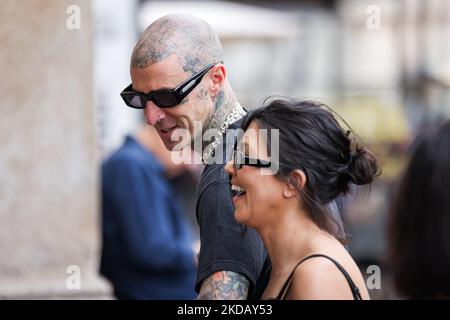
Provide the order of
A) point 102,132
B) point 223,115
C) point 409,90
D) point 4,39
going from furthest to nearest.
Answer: point 409,90 → point 102,132 → point 4,39 → point 223,115

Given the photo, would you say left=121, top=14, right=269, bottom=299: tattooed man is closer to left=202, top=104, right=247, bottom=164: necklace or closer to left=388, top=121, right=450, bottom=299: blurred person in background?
left=202, top=104, right=247, bottom=164: necklace

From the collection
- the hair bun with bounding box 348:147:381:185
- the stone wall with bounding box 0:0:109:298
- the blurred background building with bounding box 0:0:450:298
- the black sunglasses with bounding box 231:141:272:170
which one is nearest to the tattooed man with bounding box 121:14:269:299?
the black sunglasses with bounding box 231:141:272:170

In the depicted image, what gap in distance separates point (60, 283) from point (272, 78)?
940 cm

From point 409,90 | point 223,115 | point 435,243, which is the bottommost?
point 409,90

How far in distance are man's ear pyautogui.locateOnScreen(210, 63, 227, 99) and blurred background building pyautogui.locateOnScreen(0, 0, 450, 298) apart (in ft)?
1.73

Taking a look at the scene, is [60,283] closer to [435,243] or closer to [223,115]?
[223,115]

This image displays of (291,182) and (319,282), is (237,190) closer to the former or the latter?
(291,182)

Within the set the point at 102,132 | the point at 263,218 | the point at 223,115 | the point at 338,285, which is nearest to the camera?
the point at 338,285

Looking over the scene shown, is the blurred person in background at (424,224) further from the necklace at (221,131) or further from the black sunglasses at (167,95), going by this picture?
the black sunglasses at (167,95)

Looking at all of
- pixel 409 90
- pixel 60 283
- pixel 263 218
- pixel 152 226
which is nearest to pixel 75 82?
pixel 60 283

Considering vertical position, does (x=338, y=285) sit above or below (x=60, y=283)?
above

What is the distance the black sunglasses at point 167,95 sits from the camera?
9.24ft
